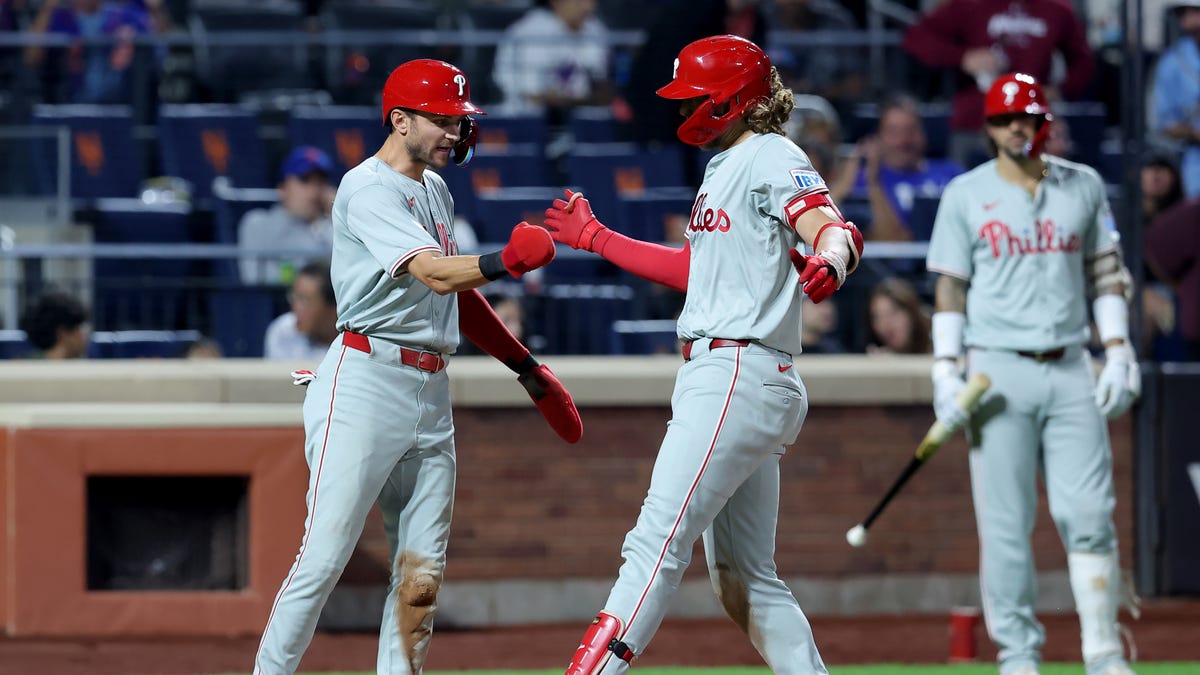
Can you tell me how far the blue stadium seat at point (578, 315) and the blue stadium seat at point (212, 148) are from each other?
9.38 feet

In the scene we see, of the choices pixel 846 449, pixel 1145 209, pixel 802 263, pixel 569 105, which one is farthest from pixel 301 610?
pixel 569 105

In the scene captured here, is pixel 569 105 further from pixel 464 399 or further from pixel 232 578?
pixel 232 578

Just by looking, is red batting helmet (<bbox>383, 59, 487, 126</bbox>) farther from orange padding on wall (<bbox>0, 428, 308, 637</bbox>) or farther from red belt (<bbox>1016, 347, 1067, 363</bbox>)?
orange padding on wall (<bbox>0, 428, 308, 637</bbox>)

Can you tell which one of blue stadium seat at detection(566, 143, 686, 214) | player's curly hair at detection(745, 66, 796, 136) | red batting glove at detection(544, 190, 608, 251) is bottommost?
red batting glove at detection(544, 190, 608, 251)

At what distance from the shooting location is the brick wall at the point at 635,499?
8320 mm

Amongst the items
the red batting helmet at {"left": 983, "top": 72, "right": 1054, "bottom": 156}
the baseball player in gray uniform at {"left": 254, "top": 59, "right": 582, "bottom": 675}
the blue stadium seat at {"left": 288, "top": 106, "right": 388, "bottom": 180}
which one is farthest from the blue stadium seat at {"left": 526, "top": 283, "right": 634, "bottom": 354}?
the baseball player in gray uniform at {"left": 254, "top": 59, "right": 582, "bottom": 675}

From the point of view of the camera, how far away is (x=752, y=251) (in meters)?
4.64

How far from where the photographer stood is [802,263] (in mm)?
4676

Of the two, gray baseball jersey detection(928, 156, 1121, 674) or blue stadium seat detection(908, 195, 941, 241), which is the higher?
blue stadium seat detection(908, 195, 941, 241)

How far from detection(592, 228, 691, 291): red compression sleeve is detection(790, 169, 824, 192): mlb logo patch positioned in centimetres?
45

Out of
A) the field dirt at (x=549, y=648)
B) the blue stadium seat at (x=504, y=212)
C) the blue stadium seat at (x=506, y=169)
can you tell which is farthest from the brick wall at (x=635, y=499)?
the blue stadium seat at (x=506, y=169)

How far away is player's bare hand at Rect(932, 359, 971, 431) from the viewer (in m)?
6.16

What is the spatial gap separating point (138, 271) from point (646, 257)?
5056 millimetres

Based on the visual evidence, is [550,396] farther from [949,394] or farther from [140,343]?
[140,343]
